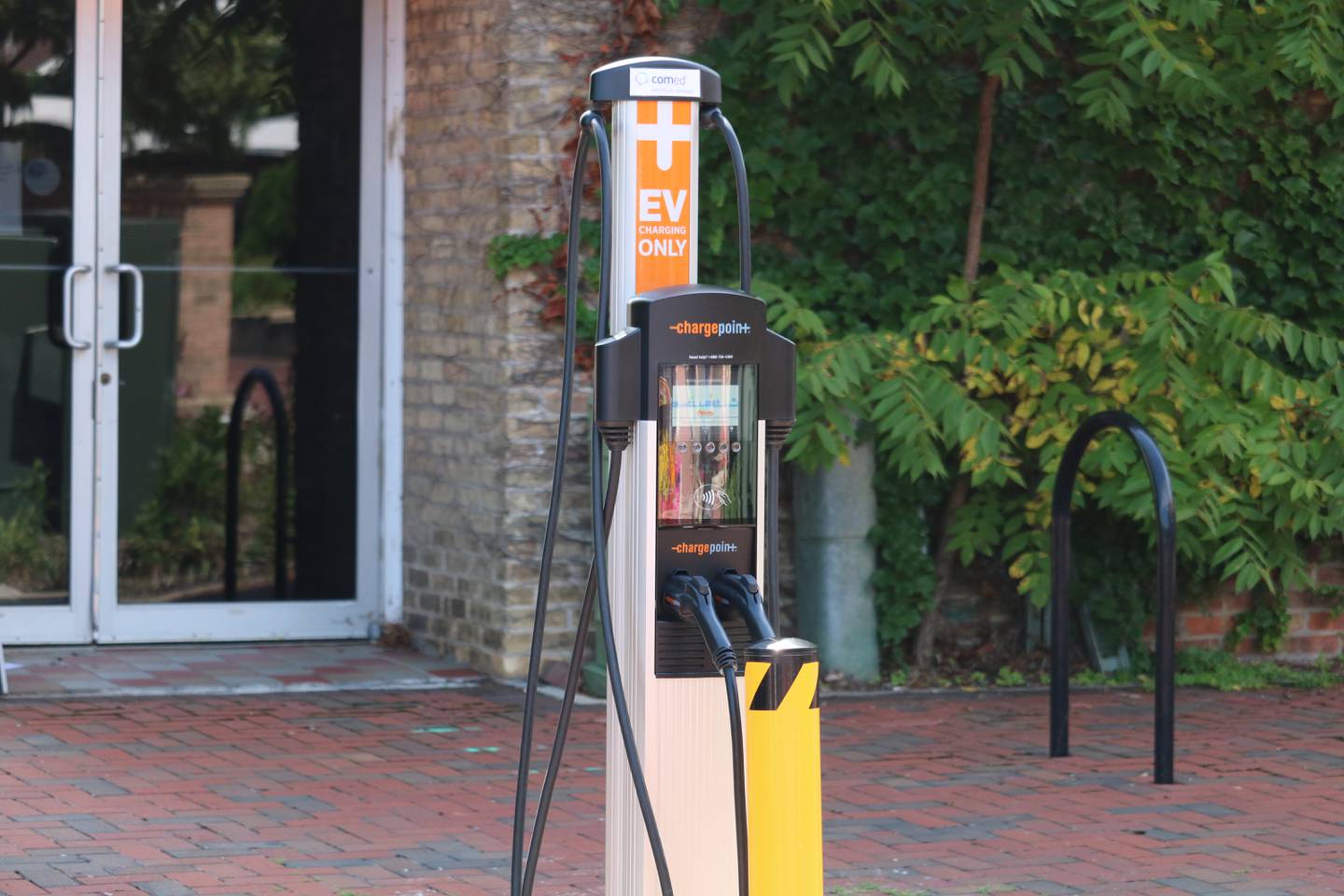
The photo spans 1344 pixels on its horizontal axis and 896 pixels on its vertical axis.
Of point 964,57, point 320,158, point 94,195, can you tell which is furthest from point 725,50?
point 94,195

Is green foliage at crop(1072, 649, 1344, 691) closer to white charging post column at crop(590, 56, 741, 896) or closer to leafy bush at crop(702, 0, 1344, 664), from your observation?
leafy bush at crop(702, 0, 1344, 664)

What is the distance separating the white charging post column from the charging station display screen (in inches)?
1.7

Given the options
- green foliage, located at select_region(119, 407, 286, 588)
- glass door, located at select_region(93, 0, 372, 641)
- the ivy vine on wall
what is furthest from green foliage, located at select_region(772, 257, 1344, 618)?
green foliage, located at select_region(119, 407, 286, 588)

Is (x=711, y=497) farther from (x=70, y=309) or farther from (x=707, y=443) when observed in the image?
(x=70, y=309)

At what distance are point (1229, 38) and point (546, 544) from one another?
4.66 m

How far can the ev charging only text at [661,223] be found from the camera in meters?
3.68

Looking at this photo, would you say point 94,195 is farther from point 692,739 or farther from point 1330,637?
point 1330,637

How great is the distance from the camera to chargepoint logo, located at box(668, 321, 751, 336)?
3.59 m

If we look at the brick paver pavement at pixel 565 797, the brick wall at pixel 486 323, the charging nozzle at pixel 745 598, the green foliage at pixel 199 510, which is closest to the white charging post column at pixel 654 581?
the charging nozzle at pixel 745 598

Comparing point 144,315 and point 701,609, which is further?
point 144,315

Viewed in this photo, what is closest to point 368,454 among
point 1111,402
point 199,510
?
point 199,510

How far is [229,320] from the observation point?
7727 mm

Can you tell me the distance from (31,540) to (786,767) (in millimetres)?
4959

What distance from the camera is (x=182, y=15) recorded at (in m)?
7.59
